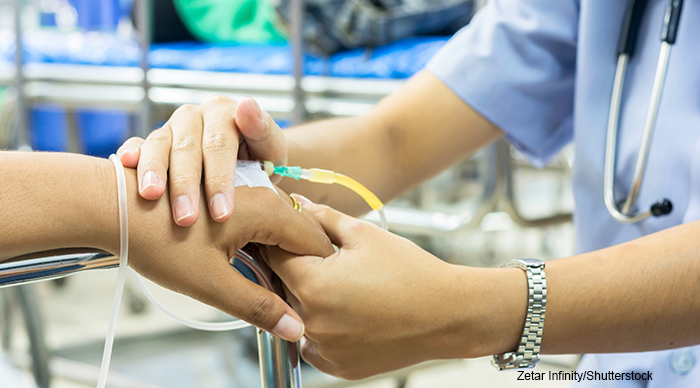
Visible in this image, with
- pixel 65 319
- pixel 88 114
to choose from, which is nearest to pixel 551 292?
pixel 65 319

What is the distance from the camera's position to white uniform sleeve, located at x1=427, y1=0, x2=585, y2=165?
94 cm

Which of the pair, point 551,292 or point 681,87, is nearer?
point 551,292

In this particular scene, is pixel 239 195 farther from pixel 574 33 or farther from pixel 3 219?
pixel 574 33

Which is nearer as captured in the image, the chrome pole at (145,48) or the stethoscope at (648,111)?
the stethoscope at (648,111)

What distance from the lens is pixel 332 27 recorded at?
1.66 metres

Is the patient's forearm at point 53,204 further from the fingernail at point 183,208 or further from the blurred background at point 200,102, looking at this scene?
the blurred background at point 200,102

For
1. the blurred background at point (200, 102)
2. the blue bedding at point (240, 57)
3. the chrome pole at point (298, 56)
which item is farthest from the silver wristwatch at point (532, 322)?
the chrome pole at point (298, 56)

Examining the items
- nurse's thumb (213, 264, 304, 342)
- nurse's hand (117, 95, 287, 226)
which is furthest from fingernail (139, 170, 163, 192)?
nurse's thumb (213, 264, 304, 342)

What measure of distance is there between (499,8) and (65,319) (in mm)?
2298

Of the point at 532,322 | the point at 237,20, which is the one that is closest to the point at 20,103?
the point at 237,20

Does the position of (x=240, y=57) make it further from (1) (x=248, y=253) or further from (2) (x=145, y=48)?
(1) (x=248, y=253)

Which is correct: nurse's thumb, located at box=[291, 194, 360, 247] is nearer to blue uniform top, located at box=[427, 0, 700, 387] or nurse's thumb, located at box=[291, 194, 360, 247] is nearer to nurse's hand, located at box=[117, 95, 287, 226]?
nurse's hand, located at box=[117, 95, 287, 226]

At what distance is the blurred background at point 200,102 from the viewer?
162 cm

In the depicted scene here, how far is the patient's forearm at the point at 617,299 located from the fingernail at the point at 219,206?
27cm
